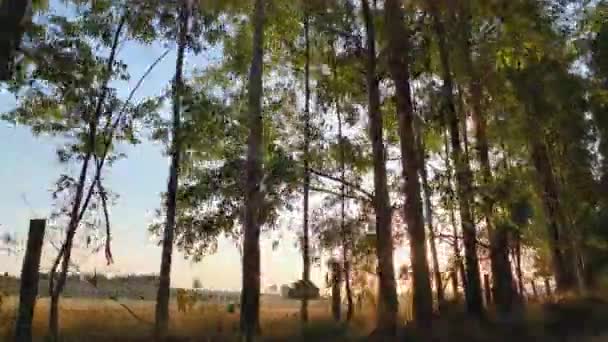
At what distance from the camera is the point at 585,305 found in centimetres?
1236

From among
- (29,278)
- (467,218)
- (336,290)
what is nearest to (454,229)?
Answer: (467,218)

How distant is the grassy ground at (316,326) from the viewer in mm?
10898

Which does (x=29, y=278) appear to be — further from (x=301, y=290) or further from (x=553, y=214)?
(x=553, y=214)

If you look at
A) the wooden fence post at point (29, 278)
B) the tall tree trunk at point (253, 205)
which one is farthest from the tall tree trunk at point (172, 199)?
the wooden fence post at point (29, 278)

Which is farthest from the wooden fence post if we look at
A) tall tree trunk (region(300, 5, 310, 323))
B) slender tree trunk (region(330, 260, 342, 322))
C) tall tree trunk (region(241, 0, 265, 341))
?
slender tree trunk (region(330, 260, 342, 322))

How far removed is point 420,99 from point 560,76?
13.7 ft

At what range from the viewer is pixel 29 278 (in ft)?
24.1

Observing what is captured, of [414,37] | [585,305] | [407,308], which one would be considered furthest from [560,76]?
[407,308]

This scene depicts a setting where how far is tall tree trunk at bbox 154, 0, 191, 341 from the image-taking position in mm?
13406

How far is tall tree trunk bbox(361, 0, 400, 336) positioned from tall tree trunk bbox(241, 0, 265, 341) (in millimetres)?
2205

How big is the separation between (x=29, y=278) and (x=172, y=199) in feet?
22.1

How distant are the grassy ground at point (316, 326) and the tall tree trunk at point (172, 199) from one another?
→ 12.4 inches

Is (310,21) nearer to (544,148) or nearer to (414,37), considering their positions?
(414,37)

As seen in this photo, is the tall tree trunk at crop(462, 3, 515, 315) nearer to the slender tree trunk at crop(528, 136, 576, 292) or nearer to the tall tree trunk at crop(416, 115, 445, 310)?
the tall tree trunk at crop(416, 115, 445, 310)
